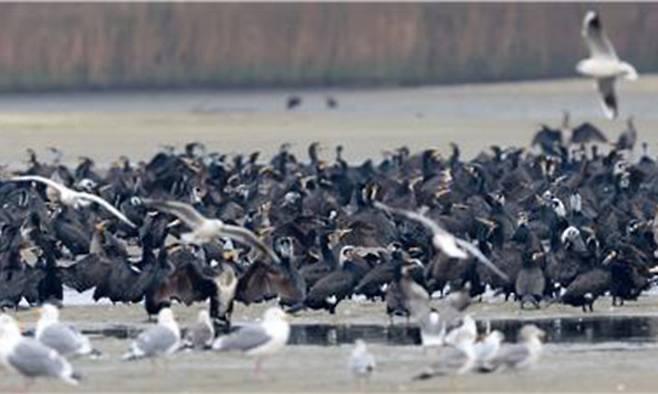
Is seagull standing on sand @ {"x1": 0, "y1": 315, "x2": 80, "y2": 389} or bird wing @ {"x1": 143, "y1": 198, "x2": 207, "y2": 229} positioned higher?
bird wing @ {"x1": 143, "y1": 198, "x2": 207, "y2": 229}

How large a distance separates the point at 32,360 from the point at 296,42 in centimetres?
4777

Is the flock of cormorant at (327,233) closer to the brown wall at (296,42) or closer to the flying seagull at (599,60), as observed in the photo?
the flying seagull at (599,60)

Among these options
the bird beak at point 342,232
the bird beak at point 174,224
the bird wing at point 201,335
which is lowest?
the bird wing at point 201,335

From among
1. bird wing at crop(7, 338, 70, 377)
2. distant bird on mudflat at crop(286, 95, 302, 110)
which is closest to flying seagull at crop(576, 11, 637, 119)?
bird wing at crop(7, 338, 70, 377)

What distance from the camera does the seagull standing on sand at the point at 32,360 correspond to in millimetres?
15953

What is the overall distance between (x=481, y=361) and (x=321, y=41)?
1861 inches

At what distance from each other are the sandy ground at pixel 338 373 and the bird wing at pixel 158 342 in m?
0.19

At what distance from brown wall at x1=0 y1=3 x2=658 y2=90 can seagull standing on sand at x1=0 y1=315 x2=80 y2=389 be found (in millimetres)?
44753

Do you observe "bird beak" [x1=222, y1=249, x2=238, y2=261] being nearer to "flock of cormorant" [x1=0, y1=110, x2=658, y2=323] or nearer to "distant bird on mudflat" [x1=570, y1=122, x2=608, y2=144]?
"flock of cormorant" [x1=0, y1=110, x2=658, y2=323]

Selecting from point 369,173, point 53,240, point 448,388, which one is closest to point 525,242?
point 53,240

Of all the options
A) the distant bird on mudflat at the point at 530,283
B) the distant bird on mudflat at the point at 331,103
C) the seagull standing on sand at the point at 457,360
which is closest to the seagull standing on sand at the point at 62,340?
the seagull standing on sand at the point at 457,360

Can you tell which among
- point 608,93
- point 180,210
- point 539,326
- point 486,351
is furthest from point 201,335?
point 608,93

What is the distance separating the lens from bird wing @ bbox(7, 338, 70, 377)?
16.0 meters

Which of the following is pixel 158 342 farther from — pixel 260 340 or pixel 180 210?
pixel 180 210
